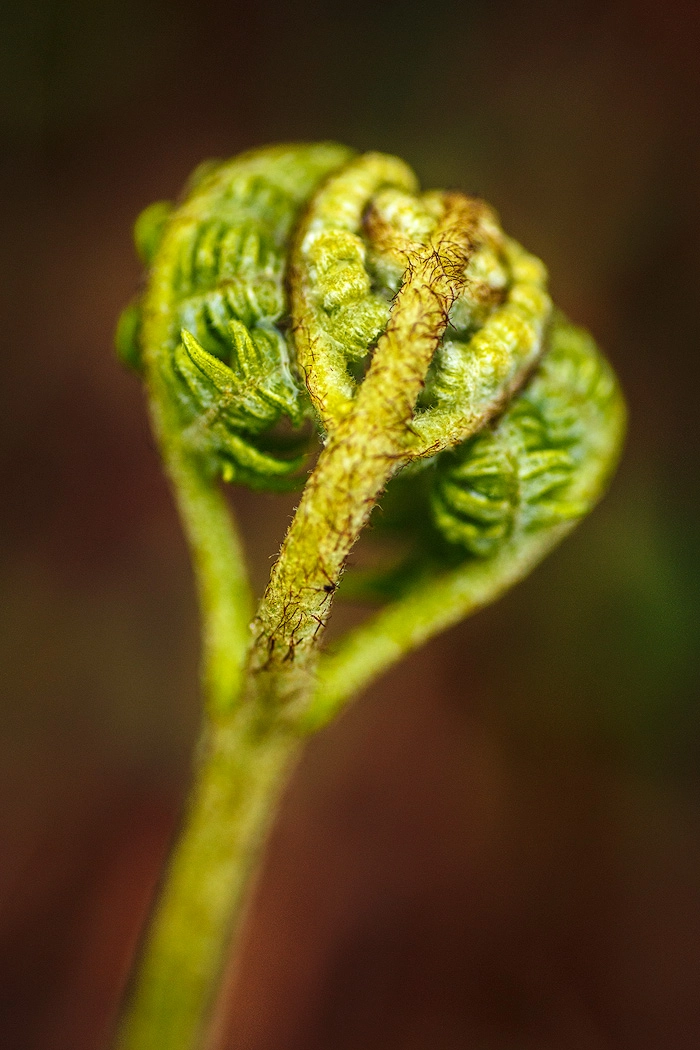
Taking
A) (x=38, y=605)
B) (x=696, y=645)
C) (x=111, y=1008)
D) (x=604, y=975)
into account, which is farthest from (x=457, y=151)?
(x=111, y=1008)

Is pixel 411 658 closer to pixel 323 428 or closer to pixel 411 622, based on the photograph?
pixel 411 622

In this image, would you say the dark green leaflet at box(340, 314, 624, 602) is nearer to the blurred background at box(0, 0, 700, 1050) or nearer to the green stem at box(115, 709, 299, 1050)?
the green stem at box(115, 709, 299, 1050)

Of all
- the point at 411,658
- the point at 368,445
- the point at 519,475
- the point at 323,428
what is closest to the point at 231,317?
the point at 323,428

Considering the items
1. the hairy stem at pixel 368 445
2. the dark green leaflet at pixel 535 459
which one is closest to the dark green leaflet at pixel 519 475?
the dark green leaflet at pixel 535 459

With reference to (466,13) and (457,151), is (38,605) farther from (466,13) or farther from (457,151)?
(466,13)

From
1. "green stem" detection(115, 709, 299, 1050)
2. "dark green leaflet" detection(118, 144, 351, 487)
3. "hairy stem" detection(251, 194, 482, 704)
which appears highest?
"dark green leaflet" detection(118, 144, 351, 487)

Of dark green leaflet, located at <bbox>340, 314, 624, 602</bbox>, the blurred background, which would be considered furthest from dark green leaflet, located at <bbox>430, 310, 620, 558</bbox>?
the blurred background
